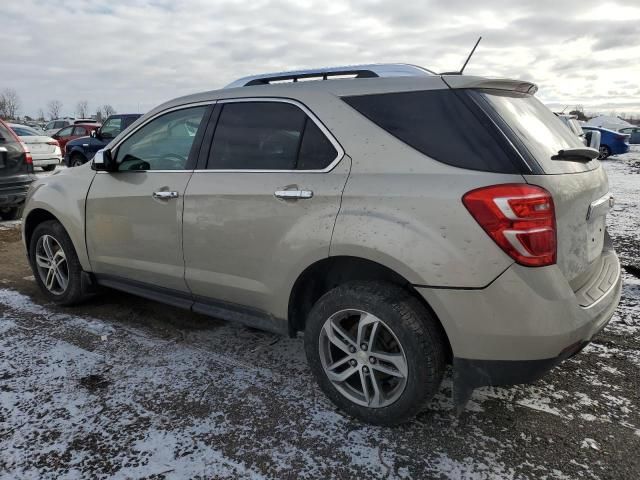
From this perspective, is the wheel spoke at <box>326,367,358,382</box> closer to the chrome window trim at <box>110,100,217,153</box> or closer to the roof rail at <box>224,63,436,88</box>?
the roof rail at <box>224,63,436,88</box>

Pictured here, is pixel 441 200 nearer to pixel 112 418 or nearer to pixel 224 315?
pixel 224 315

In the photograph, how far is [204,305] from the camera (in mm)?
3246

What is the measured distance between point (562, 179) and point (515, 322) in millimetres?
716

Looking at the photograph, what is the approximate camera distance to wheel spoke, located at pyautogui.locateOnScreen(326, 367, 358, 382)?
2588mm

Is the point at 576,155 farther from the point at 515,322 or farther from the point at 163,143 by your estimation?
the point at 163,143

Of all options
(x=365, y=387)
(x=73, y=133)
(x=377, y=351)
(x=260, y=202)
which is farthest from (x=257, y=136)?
(x=73, y=133)

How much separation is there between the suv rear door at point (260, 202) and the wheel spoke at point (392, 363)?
0.58 m

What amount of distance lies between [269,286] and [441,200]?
3.79 feet

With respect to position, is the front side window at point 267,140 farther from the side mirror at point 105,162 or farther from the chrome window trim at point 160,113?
the side mirror at point 105,162

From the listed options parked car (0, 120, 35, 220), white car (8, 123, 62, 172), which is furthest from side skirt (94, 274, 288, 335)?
white car (8, 123, 62, 172)

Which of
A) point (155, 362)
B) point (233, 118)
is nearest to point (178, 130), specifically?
point (233, 118)

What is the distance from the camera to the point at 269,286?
284cm

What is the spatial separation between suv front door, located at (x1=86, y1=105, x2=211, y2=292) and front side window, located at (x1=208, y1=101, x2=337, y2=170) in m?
0.24

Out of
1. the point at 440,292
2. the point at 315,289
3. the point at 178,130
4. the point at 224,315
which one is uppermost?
the point at 178,130
